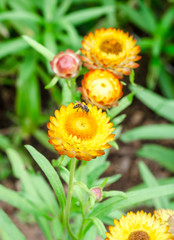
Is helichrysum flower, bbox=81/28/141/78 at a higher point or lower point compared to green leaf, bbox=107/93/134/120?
higher

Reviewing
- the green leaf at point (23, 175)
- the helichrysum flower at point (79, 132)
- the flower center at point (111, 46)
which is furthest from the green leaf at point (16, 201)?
the flower center at point (111, 46)

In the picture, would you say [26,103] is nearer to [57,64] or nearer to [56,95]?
[56,95]

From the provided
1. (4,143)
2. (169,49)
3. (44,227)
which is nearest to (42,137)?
(4,143)

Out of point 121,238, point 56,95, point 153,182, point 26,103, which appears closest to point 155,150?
point 153,182

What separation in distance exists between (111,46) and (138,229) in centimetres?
81

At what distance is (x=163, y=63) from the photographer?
3533 millimetres

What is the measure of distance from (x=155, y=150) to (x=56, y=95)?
987 mm

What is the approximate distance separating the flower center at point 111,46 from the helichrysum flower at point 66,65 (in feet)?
0.44

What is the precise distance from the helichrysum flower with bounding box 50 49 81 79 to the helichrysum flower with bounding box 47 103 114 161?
30 cm

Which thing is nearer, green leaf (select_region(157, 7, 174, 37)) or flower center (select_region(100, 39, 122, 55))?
flower center (select_region(100, 39, 122, 55))

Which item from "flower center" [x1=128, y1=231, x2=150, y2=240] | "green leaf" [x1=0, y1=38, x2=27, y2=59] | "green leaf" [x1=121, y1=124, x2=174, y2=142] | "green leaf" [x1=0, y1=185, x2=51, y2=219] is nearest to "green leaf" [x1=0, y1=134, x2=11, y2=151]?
"green leaf" [x1=0, y1=38, x2=27, y2=59]

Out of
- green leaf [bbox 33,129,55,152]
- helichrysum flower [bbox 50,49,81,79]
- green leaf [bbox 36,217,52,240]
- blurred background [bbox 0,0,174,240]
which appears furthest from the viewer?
green leaf [bbox 33,129,55,152]

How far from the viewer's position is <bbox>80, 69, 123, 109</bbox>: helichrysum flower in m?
1.41

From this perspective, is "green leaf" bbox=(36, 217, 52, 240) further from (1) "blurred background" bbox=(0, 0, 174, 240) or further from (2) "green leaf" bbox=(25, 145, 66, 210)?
(1) "blurred background" bbox=(0, 0, 174, 240)
